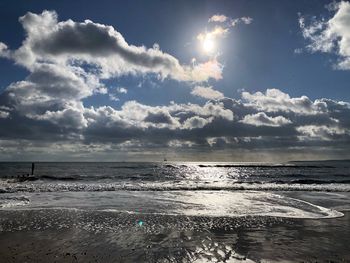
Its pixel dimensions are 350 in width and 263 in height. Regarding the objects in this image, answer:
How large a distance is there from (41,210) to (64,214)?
206cm

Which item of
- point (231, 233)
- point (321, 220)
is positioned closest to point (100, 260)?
point (231, 233)

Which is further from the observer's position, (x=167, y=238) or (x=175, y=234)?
(x=175, y=234)

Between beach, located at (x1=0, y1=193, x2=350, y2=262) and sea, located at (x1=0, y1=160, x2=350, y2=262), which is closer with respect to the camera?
beach, located at (x1=0, y1=193, x2=350, y2=262)

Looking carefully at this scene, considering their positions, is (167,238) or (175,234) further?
(175,234)

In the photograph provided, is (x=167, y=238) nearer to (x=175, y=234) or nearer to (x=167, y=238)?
(x=167, y=238)

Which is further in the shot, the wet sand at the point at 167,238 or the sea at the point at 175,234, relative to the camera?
the sea at the point at 175,234

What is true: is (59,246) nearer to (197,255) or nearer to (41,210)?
(197,255)

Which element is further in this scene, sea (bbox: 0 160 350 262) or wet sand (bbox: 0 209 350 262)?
sea (bbox: 0 160 350 262)

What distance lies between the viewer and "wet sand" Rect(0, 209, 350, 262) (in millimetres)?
8484

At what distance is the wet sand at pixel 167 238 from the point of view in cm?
848

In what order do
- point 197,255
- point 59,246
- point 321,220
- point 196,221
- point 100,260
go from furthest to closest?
point 321,220, point 196,221, point 59,246, point 197,255, point 100,260

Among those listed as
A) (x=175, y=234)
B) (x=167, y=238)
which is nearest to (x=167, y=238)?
(x=167, y=238)

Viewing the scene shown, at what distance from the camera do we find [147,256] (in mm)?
8461

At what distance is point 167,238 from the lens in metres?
10.4
